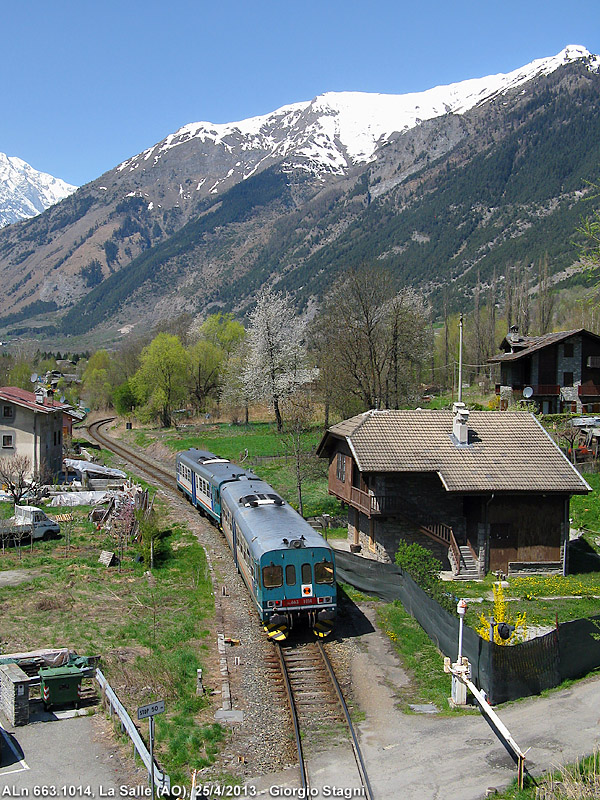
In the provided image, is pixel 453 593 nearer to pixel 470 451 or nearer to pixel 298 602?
pixel 470 451

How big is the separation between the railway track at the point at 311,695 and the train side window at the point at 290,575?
169 centimetres

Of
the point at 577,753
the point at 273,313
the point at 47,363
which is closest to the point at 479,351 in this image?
the point at 273,313

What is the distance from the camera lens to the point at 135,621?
21.4 m

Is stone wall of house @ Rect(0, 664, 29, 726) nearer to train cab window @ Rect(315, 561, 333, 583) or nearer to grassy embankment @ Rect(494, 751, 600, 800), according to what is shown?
train cab window @ Rect(315, 561, 333, 583)

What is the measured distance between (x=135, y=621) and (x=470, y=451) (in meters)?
14.9

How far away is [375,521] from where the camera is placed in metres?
29.4

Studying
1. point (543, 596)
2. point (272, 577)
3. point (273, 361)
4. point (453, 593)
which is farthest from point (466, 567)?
point (273, 361)

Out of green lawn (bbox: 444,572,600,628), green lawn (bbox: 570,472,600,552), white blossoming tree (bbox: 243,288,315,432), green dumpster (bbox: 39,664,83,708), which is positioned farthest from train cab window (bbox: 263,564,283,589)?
white blossoming tree (bbox: 243,288,315,432)

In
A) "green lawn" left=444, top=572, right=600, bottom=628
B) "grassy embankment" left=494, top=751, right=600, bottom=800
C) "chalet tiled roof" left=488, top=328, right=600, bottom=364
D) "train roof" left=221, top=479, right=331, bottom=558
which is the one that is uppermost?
"chalet tiled roof" left=488, top=328, right=600, bottom=364

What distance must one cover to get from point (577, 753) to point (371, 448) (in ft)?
54.2

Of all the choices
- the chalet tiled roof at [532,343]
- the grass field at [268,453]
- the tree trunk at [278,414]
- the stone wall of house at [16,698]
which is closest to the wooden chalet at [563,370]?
the chalet tiled roof at [532,343]

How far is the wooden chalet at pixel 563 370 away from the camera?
56031 mm

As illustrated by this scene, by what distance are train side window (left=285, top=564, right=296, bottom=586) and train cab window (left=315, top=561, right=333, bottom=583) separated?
2.04 ft

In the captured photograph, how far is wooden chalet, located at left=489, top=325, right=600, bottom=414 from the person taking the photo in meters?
56.0
